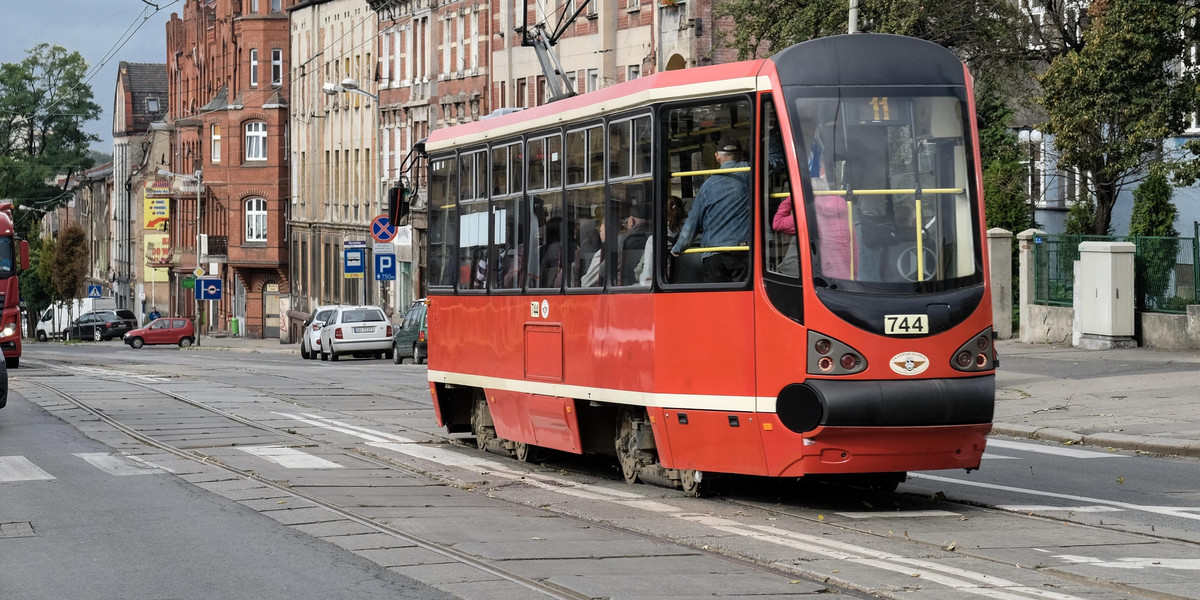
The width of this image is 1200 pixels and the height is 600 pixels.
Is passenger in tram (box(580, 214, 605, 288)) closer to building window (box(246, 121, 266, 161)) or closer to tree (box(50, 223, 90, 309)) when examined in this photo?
building window (box(246, 121, 266, 161))

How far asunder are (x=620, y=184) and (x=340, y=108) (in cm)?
6979

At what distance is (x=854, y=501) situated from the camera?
13789 mm

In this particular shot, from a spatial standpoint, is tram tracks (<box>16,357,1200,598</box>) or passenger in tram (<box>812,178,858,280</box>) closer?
tram tracks (<box>16,357,1200,598</box>)

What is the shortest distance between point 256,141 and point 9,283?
5387 cm

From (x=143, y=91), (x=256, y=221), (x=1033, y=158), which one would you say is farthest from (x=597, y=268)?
(x=143, y=91)

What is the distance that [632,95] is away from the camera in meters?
14.1

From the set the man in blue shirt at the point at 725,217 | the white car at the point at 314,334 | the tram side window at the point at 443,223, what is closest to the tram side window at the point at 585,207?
the man in blue shirt at the point at 725,217

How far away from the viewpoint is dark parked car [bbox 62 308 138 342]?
97.2 m

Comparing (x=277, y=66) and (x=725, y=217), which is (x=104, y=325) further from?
(x=725, y=217)

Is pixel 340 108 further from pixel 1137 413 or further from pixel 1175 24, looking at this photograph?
pixel 1137 413

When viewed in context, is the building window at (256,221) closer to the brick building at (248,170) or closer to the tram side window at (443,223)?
the brick building at (248,170)

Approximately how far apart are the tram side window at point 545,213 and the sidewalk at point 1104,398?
6.56 m

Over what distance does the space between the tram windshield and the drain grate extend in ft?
17.9

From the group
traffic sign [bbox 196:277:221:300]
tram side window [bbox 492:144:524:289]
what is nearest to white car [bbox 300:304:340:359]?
traffic sign [bbox 196:277:221:300]
